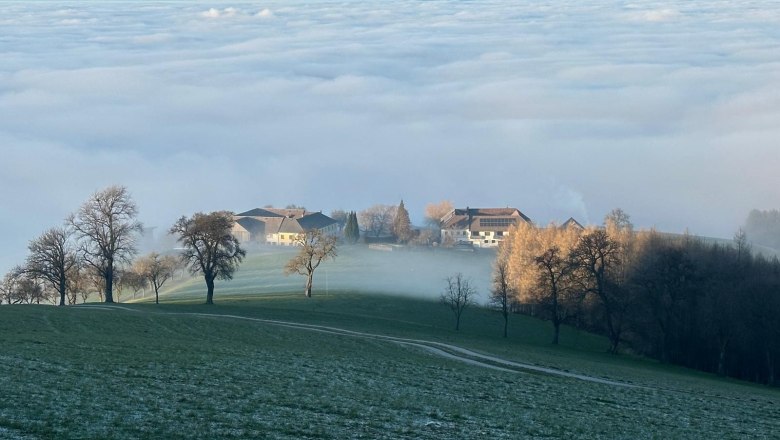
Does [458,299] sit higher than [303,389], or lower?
higher

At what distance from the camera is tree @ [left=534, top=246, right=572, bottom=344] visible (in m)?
83.8

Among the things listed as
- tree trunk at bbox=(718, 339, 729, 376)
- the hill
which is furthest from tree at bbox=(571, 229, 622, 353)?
the hill

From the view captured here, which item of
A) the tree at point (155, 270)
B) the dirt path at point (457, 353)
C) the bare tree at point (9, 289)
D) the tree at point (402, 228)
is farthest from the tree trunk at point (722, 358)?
the tree at point (402, 228)

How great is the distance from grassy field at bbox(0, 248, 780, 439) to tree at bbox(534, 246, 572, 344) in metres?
20.8

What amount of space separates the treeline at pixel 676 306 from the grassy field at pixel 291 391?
21849mm

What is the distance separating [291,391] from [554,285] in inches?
2177

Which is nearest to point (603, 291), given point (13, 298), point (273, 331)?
point (273, 331)

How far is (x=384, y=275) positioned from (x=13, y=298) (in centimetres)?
5801

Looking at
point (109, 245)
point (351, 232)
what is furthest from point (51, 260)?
point (351, 232)

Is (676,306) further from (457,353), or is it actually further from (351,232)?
(351,232)

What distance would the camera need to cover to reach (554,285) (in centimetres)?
8444

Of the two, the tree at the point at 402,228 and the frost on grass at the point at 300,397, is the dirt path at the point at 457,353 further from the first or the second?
the tree at the point at 402,228

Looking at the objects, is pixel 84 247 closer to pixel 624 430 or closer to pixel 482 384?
pixel 482 384

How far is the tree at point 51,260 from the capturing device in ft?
276
